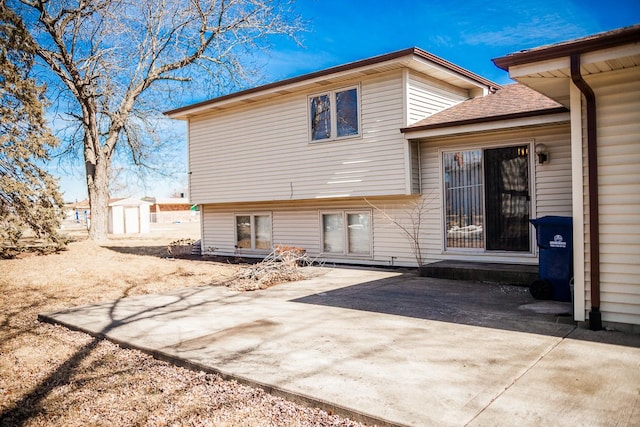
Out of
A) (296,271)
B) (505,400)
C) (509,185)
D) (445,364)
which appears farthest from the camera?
(296,271)

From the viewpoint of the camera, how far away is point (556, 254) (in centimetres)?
662

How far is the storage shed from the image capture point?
3444 cm

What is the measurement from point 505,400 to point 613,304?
262cm

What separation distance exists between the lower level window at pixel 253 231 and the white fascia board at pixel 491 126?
5820 mm

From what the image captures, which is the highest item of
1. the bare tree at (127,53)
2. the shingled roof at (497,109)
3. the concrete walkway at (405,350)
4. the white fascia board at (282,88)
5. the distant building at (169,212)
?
the bare tree at (127,53)

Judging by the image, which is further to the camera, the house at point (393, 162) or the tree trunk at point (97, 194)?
the tree trunk at point (97, 194)

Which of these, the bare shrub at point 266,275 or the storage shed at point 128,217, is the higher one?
the storage shed at point 128,217

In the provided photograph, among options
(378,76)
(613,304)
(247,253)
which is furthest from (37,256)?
(613,304)

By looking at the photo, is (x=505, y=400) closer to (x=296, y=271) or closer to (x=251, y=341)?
(x=251, y=341)

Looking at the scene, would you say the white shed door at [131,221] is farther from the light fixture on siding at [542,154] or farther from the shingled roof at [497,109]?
the light fixture on siding at [542,154]

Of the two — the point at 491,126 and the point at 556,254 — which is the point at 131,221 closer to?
the point at 491,126

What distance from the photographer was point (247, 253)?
14.4m

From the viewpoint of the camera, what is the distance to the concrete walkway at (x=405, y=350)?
10.6 feet

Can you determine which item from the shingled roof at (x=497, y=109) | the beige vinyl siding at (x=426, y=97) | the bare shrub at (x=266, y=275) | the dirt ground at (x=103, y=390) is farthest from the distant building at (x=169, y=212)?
the dirt ground at (x=103, y=390)
